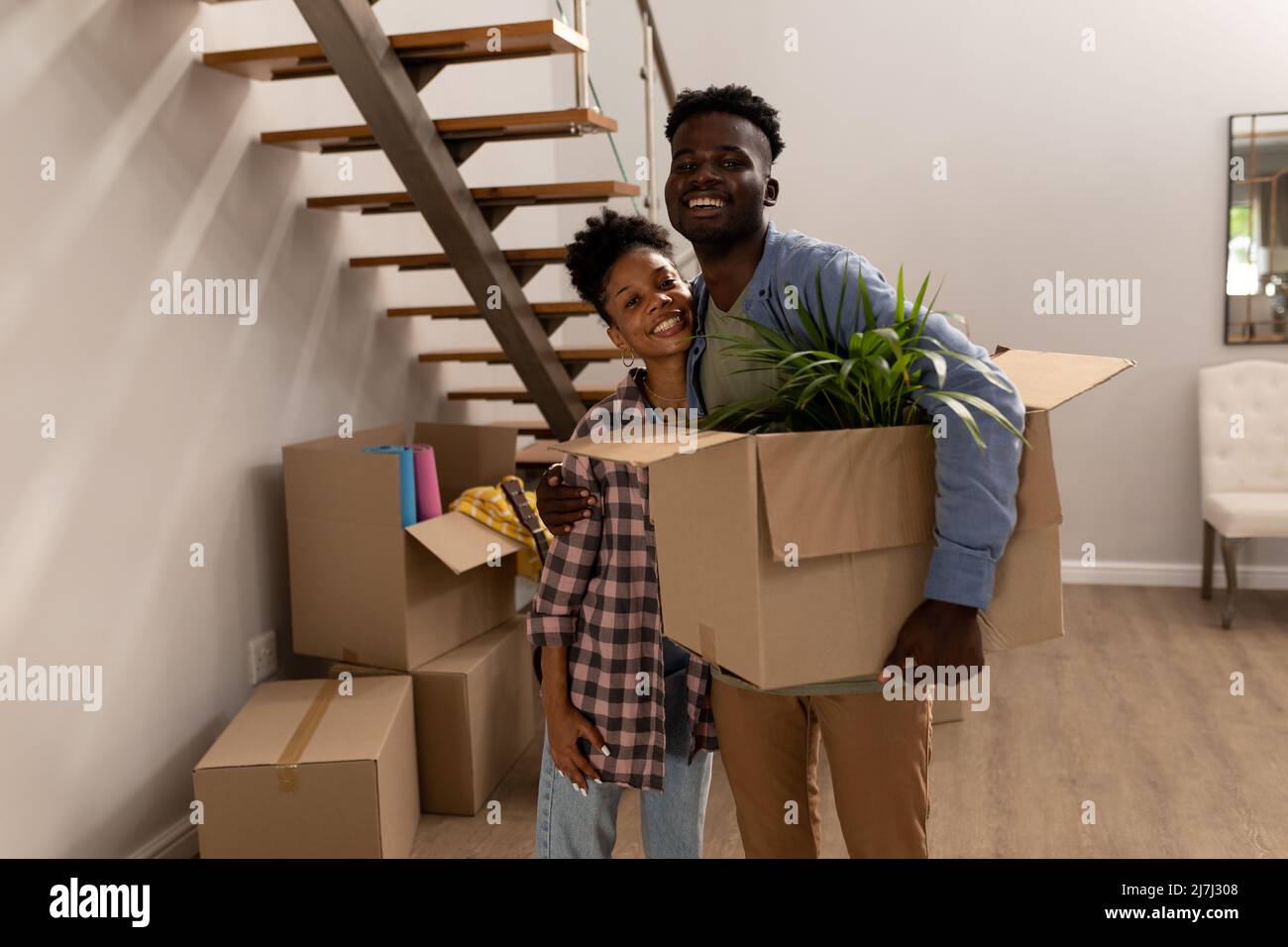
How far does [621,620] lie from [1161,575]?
12.8 ft

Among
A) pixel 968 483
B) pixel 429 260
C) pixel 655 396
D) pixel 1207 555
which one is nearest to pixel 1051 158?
pixel 1207 555

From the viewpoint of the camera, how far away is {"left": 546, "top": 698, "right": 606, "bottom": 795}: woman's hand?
5.28 ft

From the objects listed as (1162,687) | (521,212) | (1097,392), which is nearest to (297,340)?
(521,212)

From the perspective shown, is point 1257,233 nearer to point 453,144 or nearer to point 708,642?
point 453,144

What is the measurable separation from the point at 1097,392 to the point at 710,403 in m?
3.75

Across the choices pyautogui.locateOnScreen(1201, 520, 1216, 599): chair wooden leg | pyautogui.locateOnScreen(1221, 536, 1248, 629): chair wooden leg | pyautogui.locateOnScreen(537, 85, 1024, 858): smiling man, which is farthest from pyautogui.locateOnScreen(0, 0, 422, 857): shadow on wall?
pyautogui.locateOnScreen(1201, 520, 1216, 599): chair wooden leg

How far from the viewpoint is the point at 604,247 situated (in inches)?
65.4

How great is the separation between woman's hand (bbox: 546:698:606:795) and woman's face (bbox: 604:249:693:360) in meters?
0.53

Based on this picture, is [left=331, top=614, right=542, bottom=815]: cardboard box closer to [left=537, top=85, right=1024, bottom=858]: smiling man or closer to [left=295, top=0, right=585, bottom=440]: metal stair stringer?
[left=295, top=0, right=585, bottom=440]: metal stair stringer

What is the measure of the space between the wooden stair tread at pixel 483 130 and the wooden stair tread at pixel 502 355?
724 millimetres

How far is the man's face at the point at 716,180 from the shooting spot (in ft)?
4.46

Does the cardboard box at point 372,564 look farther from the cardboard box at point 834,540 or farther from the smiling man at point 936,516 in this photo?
the cardboard box at point 834,540

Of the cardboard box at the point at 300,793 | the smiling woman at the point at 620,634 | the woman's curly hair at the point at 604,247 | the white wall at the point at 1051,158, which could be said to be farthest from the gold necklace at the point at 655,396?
the white wall at the point at 1051,158

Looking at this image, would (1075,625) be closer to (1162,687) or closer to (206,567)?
(1162,687)
